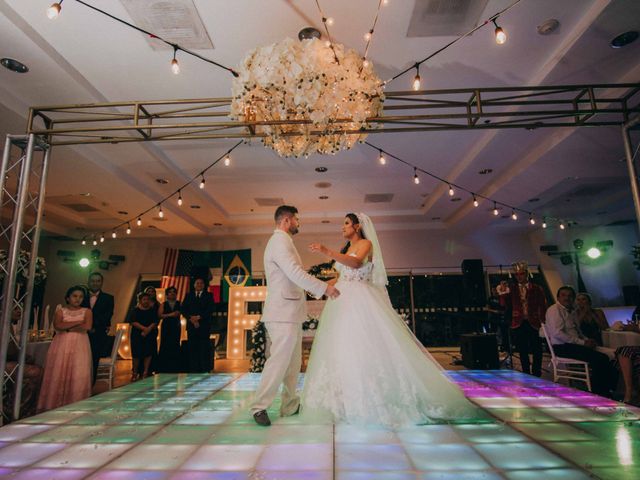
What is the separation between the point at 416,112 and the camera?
5.91m

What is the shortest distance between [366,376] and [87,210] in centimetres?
953

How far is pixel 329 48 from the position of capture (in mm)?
3014

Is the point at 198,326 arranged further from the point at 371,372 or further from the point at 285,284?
the point at 371,372

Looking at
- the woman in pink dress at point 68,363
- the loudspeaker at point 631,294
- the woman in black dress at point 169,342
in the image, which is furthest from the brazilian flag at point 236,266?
the loudspeaker at point 631,294

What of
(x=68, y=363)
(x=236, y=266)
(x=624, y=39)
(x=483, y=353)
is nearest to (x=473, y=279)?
(x=483, y=353)

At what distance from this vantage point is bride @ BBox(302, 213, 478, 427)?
2.97 meters

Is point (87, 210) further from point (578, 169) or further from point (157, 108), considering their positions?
point (578, 169)

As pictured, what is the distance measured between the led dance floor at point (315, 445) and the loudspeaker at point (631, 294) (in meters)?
10.2

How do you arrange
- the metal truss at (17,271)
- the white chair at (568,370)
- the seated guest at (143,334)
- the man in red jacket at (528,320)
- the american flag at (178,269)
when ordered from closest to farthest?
the metal truss at (17,271), the white chair at (568,370), the man in red jacket at (528,320), the seated guest at (143,334), the american flag at (178,269)

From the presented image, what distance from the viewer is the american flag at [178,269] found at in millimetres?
12227

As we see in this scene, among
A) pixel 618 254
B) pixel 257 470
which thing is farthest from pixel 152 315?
pixel 618 254

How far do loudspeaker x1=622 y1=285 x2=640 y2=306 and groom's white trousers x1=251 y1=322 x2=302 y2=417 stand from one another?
12538mm

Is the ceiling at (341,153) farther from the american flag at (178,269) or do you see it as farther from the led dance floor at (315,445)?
the led dance floor at (315,445)

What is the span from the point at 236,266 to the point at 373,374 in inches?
400
